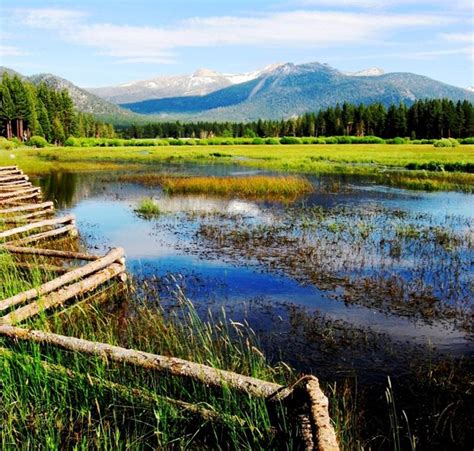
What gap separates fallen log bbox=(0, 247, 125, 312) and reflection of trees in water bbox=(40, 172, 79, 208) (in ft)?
60.3

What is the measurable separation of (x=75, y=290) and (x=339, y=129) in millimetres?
155662

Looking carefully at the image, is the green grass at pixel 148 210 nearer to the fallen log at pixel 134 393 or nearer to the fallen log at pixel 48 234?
the fallen log at pixel 48 234

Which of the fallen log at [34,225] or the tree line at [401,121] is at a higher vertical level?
the tree line at [401,121]

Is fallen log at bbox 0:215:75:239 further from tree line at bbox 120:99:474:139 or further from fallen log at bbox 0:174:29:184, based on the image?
tree line at bbox 120:99:474:139

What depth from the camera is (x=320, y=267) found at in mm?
16250

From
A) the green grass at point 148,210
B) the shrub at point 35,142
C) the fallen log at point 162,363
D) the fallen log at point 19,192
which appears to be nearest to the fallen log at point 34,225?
the green grass at point 148,210

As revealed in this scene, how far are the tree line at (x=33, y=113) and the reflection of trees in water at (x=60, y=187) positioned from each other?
77.2 m

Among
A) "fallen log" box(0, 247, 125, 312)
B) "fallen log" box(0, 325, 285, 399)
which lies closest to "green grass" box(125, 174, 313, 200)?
"fallen log" box(0, 247, 125, 312)

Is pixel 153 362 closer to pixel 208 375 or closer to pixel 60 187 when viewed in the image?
pixel 208 375

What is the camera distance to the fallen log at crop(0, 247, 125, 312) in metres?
9.63

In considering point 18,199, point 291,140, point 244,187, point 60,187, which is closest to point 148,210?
point 18,199

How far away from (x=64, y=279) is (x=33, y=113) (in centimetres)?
12041

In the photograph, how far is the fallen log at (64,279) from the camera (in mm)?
9634

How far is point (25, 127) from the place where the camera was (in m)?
125
